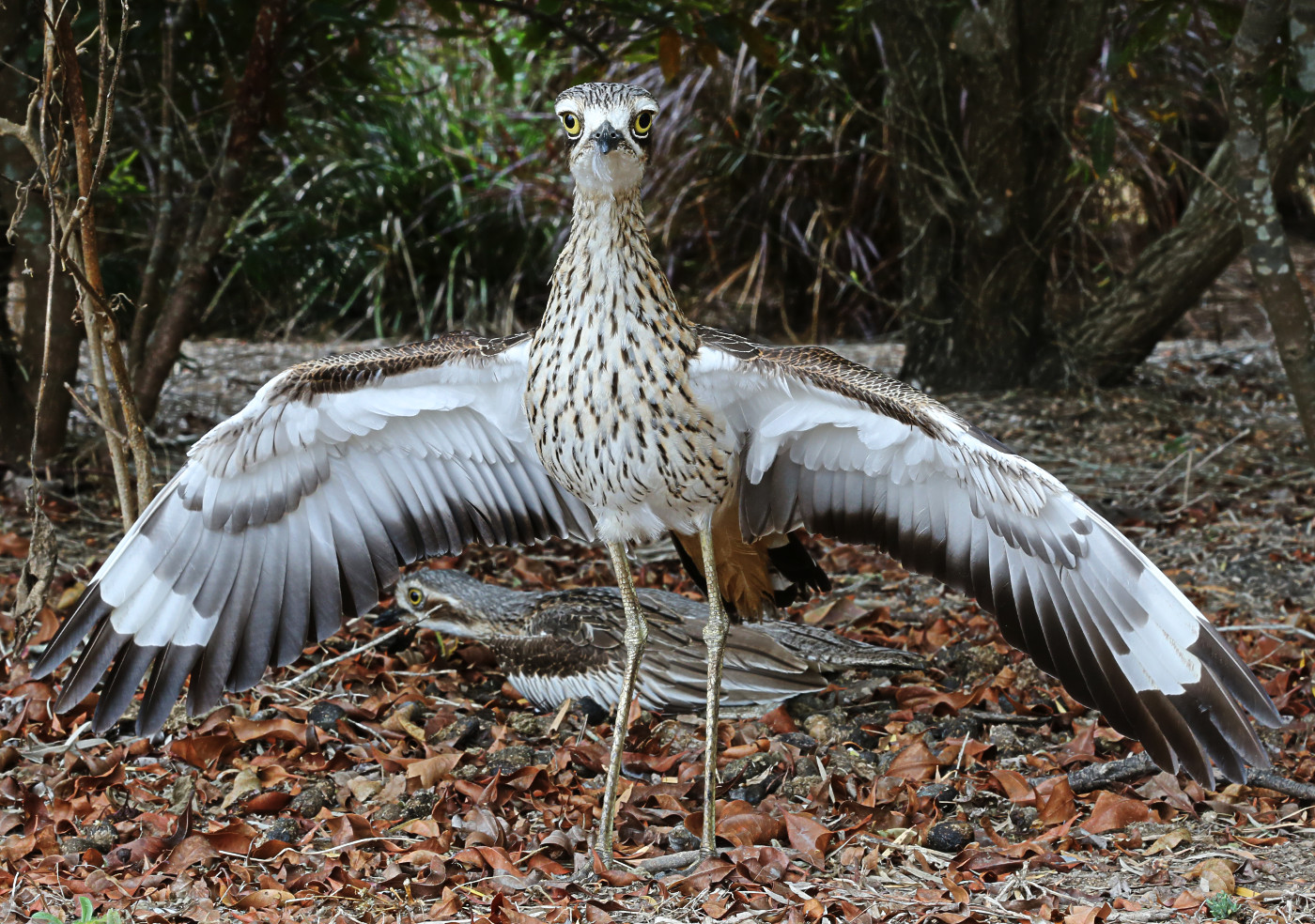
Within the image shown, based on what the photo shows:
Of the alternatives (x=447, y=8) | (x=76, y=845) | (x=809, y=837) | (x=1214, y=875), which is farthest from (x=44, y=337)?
(x=1214, y=875)

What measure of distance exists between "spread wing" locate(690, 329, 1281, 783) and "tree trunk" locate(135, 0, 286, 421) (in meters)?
2.33

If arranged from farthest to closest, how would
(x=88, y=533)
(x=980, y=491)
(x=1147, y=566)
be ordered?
(x=88, y=533)
(x=980, y=491)
(x=1147, y=566)

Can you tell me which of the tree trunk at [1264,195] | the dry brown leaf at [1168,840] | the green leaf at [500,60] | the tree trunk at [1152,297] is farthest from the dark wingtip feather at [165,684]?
the tree trunk at [1152,297]

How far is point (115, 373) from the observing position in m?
3.48

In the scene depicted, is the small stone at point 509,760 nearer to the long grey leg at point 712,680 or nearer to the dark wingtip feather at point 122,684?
A: the long grey leg at point 712,680

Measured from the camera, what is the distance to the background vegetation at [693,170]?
15.4 ft

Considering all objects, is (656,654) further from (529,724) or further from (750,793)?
(750,793)

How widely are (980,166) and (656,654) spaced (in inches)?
138

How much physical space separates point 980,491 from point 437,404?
147 cm

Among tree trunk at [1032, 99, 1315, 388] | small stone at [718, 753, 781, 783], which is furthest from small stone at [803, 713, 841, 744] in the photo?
tree trunk at [1032, 99, 1315, 388]

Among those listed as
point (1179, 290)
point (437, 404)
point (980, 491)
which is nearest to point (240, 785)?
point (437, 404)

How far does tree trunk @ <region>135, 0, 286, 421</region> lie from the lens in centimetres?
459

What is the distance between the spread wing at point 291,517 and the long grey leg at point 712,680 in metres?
0.67

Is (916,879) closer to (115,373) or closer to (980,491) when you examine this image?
(980,491)
